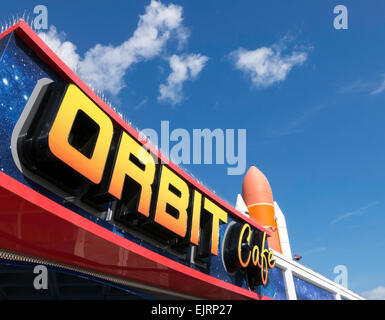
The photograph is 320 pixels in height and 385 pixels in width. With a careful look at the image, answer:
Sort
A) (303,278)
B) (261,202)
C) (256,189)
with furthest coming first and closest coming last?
(256,189)
(261,202)
(303,278)

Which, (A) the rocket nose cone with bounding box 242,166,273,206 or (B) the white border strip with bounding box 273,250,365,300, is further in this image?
(A) the rocket nose cone with bounding box 242,166,273,206

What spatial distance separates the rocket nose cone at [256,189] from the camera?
101 feet

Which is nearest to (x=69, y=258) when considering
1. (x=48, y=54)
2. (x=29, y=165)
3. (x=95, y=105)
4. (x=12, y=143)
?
(x=29, y=165)

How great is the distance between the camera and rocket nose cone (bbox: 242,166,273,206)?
3078cm

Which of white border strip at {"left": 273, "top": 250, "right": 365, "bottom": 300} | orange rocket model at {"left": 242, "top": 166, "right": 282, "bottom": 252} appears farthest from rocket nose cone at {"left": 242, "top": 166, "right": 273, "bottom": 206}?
white border strip at {"left": 273, "top": 250, "right": 365, "bottom": 300}

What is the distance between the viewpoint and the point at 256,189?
1241 inches

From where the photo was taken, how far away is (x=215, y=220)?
11.8m

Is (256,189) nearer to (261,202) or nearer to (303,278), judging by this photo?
(261,202)

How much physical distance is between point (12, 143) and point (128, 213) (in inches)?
128

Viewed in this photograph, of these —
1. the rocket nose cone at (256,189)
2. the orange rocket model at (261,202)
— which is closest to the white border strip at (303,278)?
the orange rocket model at (261,202)

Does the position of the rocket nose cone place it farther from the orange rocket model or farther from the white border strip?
the white border strip

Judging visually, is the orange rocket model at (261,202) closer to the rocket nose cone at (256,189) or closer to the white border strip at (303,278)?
the rocket nose cone at (256,189)

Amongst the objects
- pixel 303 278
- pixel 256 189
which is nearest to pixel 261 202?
pixel 256 189

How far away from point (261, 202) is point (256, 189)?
1.61m
